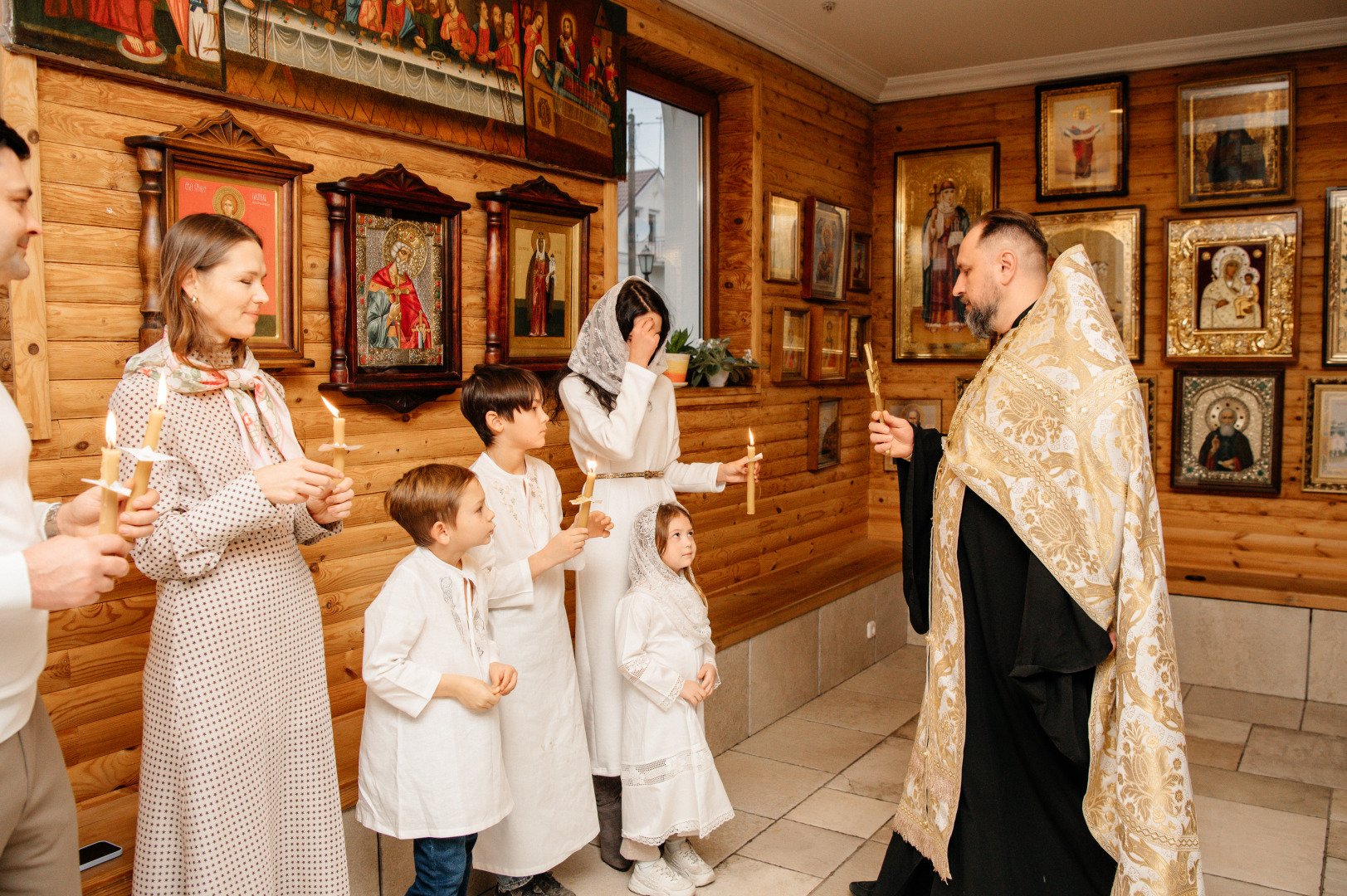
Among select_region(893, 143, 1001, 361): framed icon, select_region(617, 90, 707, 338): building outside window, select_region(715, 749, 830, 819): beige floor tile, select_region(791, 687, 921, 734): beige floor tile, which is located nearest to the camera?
select_region(715, 749, 830, 819): beige floor tile

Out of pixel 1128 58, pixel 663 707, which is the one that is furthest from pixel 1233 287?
pixel 663 707

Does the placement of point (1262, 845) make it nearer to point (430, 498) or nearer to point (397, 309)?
point (430, 498)

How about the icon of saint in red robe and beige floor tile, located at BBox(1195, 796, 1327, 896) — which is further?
the icon of saint in red robe

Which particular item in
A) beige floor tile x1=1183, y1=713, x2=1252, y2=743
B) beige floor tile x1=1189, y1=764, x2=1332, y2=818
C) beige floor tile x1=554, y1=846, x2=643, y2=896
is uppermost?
beige floor tile x1=554, y1=846, x2=643, y2=896

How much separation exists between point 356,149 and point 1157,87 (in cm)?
522

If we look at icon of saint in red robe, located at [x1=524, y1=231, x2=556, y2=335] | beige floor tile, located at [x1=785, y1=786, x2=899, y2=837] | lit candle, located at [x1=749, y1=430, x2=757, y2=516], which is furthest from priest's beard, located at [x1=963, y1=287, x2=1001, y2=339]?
beige floor tile, located at [x1=785, y1=786, x2=899, y2=837]

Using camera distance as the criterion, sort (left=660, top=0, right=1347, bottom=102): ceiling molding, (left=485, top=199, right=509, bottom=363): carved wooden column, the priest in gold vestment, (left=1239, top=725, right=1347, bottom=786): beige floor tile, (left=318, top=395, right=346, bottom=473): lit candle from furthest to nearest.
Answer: (left=660, top=0, right=1347, bottom=102): ceiling molding, (left=1239, top=725, right=1347, bottom=786): beige floor tile, (left=485, top=199, right=509, bottom=363): carved wooden column, the priest in gold vestment, (left=318, top=395, right=346, bottom=473): lit candle

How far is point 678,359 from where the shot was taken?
4.94m

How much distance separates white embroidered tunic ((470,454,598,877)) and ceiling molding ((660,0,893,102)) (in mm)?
3110

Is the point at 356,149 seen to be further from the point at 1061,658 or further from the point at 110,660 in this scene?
the point at 1061,658

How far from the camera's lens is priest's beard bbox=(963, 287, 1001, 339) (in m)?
2.97

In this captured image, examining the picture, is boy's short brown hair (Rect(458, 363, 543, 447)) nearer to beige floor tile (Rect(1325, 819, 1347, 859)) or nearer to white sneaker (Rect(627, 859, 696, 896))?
Result: white sneaker (Rect(627, 859, 696, 896))

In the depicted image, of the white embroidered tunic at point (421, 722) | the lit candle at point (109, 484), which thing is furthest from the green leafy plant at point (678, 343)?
the lit candle at point (109, 484)

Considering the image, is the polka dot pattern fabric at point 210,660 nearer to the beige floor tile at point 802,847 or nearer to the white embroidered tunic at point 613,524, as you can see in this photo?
the white embroidered tunic at point 613,524
